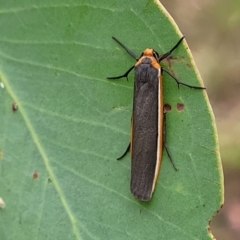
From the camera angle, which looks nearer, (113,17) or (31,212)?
(113,17)

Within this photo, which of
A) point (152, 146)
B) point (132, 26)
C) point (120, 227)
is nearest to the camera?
point (132, 26)

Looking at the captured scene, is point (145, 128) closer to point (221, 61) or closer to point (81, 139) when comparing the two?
point (81, 139)

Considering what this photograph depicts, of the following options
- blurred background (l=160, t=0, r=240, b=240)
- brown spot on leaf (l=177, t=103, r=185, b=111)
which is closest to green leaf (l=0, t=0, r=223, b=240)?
brown spot on leaf (l=177, t=103, r=185, b=111)

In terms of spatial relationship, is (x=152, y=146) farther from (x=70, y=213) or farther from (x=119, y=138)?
(x=70, y=213)

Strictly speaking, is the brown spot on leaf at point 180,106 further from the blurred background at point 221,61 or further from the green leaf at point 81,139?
the blurred background at point 221,61

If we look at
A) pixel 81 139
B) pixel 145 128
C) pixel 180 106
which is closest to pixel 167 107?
pixel 180 106

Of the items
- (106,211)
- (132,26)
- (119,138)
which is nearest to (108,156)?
(119,138)
